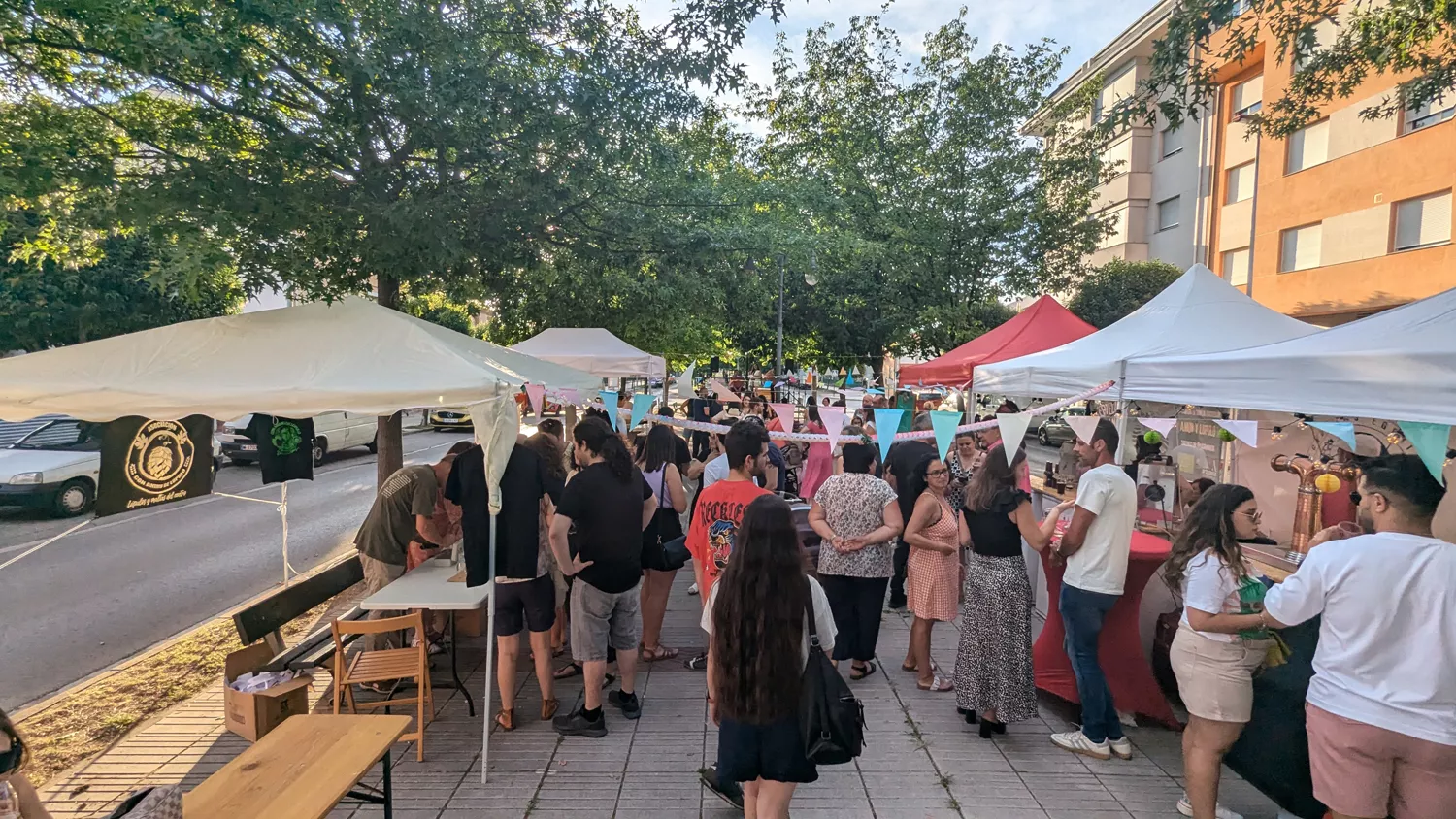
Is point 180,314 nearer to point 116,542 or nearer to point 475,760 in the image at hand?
point 116,542

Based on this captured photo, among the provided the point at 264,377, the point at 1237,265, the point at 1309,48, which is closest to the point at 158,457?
the point at 264,377

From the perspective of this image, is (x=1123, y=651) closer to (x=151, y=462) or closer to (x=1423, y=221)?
(x=151, y=462)

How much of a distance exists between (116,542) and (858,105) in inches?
721

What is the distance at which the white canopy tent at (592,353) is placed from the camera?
10109 millimetres

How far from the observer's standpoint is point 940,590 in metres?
4.88

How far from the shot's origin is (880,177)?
1892 cm

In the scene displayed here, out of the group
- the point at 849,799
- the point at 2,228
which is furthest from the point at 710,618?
the point at 2,228

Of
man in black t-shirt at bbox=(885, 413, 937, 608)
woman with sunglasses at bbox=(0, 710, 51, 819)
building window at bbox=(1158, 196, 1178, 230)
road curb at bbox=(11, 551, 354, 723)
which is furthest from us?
building window at bbox=(1158, 196, 1178, 230)

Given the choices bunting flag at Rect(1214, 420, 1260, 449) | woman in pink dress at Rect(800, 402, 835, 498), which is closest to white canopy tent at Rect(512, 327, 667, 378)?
woman in pink dress at Rect(800, 402, 835, 498)

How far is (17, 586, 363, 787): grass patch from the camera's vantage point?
14.0 ft

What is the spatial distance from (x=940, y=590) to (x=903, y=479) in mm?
1343

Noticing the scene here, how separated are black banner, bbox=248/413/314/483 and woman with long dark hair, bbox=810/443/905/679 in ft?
12.4

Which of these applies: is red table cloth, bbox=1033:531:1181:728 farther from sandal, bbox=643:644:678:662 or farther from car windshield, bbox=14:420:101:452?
car windshield, bbox=14:420:101:452

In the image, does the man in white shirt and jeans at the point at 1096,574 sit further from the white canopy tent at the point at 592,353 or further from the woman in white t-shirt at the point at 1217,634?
the white canopy tent at the point at 592,353
